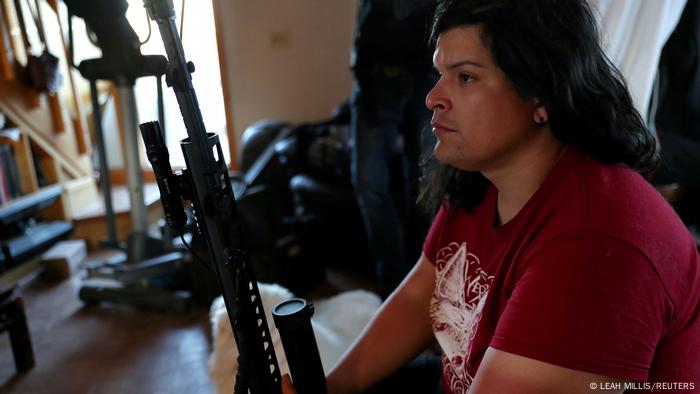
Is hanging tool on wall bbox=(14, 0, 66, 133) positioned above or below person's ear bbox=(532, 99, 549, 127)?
above

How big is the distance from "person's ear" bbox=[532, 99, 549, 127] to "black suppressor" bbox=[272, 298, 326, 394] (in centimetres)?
39

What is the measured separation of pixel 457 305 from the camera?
2.40 feet

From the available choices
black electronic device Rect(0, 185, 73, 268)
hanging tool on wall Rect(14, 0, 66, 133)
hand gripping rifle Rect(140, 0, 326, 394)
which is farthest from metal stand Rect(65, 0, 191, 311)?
hand gripping rifle Rect(140, 0, 326, 394)

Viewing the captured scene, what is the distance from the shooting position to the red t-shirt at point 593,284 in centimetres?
49

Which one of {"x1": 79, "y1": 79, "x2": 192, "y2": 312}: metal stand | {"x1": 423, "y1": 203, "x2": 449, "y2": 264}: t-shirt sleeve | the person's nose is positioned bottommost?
{"x1": 79, "y1": 79, "x2": 192, "y2": 312}: metal stand

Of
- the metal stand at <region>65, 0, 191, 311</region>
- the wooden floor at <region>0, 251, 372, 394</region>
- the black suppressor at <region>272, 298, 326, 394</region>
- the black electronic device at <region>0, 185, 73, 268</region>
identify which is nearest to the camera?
the black suppressor at <region>272, 298, 326, 394</region>

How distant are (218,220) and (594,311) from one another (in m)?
0.43

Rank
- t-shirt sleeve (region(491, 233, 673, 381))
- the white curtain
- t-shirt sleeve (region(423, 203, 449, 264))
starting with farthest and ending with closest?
the white curtain, t-shirt sleeve (region(423, 203, 449, 264)), t-shirt sleeve (region(491, 233, 673, 381))

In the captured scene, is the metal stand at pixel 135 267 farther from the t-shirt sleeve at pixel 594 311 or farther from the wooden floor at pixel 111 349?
the t-shirt sleeve at pixel 594 311

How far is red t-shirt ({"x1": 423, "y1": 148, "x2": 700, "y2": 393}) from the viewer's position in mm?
491

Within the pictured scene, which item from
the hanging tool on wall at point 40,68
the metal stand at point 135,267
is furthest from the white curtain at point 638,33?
the hanging tool on wall at point 40,68

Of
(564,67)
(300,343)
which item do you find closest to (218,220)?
(300,343)

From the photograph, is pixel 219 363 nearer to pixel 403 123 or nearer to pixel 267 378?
pixel 267 378

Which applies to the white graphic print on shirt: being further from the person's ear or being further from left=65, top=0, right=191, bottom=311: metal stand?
left=65, top=0, right=191, bottom=311: metal stand
